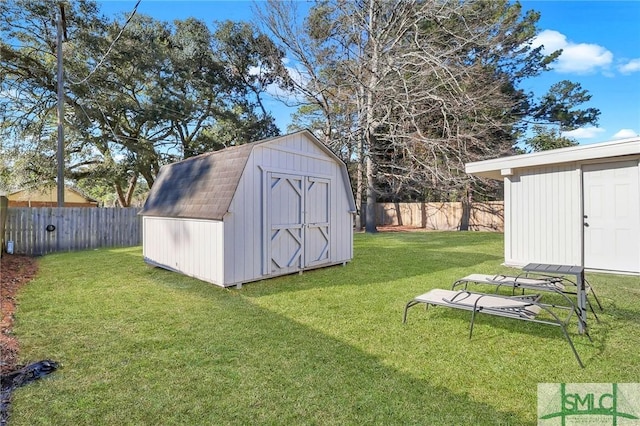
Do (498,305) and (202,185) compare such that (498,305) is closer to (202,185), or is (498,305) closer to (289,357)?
(289,357)

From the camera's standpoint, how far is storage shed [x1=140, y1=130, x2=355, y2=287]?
5660 mm

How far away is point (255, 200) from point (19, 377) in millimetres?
3911

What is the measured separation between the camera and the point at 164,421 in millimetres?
2129

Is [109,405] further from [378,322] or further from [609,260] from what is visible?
[609,260]

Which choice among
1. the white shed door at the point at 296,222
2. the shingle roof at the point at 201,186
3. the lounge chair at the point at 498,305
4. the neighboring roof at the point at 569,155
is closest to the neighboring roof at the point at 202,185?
the shingle roof at the point at 201,186

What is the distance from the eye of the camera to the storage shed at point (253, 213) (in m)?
5.66

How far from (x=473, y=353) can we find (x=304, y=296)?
270 cm

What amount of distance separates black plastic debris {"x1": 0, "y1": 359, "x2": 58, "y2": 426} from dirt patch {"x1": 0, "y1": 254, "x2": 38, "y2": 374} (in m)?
0.14

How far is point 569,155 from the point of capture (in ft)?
22.8

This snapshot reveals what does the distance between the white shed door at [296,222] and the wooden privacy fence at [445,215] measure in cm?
1422

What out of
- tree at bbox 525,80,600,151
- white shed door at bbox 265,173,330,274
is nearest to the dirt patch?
white shed door at bbox 265,173,330,274

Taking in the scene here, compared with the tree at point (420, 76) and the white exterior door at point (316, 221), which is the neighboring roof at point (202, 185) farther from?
the tree at point (420, 76)

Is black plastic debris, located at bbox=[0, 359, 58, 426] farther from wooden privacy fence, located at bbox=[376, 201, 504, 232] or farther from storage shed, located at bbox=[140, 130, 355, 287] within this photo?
Result: wooden privacy fence, located at bbox=[376, 201, 504, 232]

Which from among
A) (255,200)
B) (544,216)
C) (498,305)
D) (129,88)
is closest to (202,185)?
(255,200)
